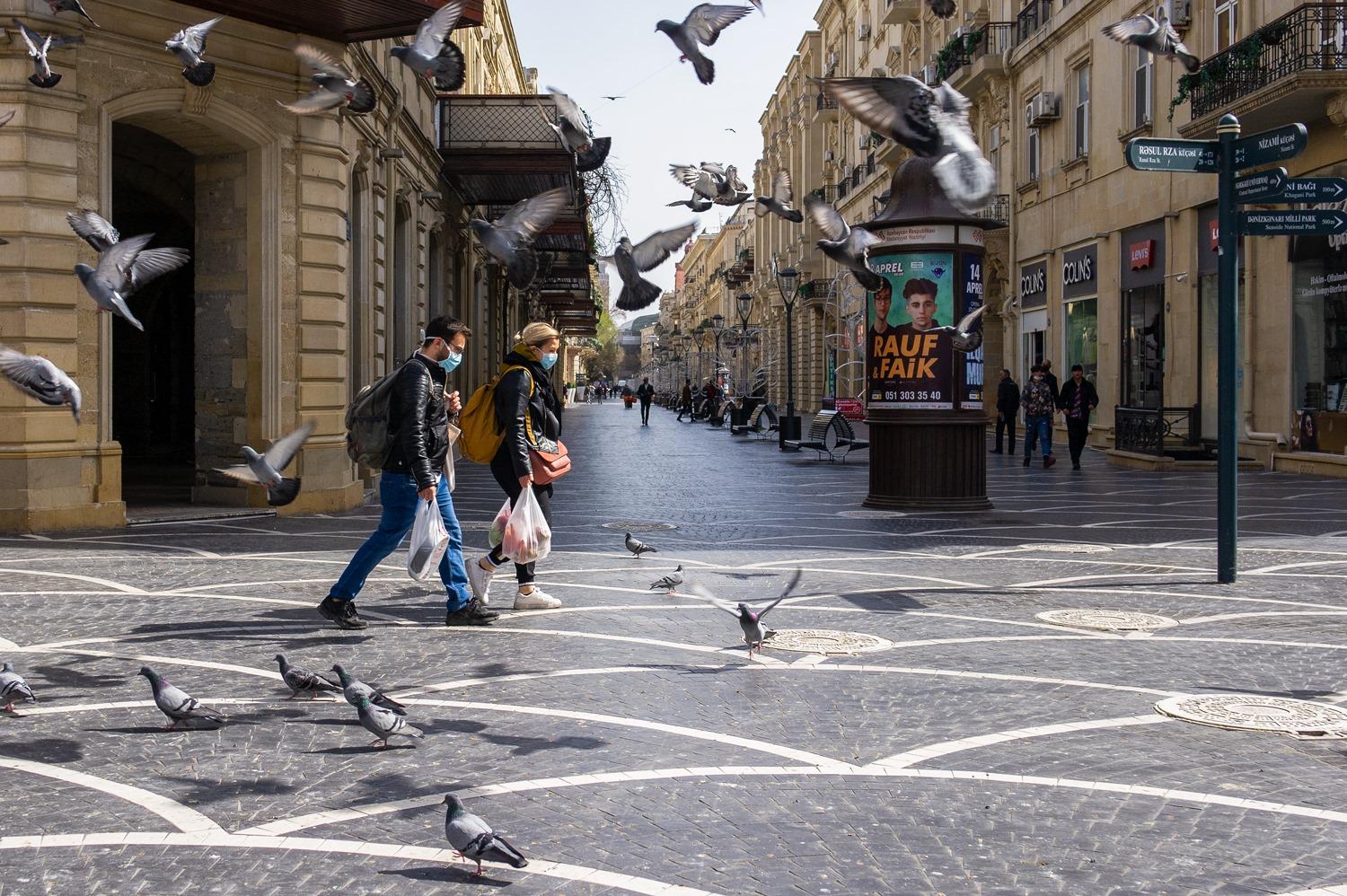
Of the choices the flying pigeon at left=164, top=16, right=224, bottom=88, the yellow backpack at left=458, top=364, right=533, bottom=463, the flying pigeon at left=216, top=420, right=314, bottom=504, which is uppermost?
the flying pigeon at left=164, top=16, right=224, bottom=88

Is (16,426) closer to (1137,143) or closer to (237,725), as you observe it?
(237,725)

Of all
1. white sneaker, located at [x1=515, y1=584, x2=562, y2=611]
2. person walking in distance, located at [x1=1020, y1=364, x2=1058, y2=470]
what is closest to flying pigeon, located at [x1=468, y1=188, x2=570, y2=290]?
white sneaker, located at [x1=515, y1=584, x2=562, y2=611]

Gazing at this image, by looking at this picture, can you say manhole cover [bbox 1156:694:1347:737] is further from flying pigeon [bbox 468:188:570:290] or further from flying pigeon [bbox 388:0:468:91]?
flying pigeon [bbox 388:0:468:91]

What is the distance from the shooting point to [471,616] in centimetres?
788

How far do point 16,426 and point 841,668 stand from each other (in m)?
9.53

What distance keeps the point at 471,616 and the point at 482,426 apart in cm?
124

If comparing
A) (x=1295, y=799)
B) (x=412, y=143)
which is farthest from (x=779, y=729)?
(x=412, y=143)

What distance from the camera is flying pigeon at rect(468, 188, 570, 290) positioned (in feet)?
28.6

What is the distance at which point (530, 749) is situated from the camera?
5.11 meters

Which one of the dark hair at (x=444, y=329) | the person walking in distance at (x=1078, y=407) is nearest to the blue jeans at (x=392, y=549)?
the dark hair at (x=444, y=329)

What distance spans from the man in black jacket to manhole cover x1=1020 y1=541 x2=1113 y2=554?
17.8 feet

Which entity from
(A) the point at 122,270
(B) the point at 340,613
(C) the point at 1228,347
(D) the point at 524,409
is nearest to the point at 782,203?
(D) the point at 524,409

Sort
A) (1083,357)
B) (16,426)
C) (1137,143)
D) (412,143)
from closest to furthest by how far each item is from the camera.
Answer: (1137,143) < (16,426) < (412,143) < (1083,357)

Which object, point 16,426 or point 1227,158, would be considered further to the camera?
point 16,426
